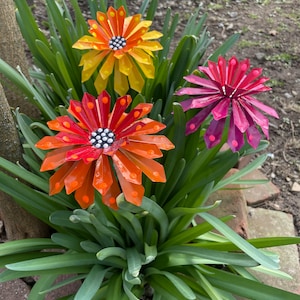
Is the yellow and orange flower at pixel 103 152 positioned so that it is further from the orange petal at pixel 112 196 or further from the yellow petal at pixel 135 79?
the yellow petal at pixel 135 79

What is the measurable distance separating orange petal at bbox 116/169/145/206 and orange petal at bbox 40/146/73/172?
0.36ft

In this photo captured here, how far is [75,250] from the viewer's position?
1220mm

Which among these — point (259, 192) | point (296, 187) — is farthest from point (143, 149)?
point (296, 187)

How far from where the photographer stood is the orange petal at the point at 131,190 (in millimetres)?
821

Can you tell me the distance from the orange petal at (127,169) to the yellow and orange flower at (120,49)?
45cm

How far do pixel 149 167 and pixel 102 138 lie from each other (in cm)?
10

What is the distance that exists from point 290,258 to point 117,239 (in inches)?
27.8

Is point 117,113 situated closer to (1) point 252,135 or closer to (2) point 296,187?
(1) point 252,135

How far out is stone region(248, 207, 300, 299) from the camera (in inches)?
59.3

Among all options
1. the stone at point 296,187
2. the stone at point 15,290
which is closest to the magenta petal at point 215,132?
the stone at point 15,290

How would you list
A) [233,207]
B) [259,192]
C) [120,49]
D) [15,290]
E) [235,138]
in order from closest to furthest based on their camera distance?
1. [235,138]
2. [120,49]
3. [15,290]
4. [233,207]
5. [259,192]

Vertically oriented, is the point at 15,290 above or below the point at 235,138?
below

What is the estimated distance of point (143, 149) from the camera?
0.83 m

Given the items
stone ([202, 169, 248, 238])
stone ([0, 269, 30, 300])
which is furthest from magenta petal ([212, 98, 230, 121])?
stone ([0, 269, 30, 300])
